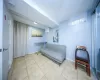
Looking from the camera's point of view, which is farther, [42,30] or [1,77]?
[42,30]

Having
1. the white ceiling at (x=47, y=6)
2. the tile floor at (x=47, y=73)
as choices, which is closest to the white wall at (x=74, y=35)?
the white ceiling at (x=47, y=6)

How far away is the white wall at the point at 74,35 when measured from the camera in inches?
79.2

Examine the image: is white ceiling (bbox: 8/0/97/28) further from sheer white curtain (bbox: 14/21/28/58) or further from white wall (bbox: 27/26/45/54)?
white wall (bbox: 27/26/45/54)

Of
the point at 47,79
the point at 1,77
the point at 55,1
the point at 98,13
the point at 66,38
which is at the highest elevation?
the point at 55,1

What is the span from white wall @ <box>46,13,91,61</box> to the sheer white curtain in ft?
8.45

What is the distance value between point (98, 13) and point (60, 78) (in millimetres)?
2386

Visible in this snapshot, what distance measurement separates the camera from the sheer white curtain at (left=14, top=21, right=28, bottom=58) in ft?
9.72

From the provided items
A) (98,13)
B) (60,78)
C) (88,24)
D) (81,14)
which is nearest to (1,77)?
(60,78)

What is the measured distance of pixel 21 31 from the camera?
318 cm

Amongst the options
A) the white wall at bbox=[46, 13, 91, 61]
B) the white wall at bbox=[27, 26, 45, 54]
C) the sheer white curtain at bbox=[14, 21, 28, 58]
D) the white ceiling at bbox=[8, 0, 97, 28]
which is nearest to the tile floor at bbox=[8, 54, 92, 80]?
the white wall at bbox=[46, 13, 91, 61]

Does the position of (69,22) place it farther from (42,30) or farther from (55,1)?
(42,30)

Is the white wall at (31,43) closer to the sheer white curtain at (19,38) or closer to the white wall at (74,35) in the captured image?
the sheer white curtain at (19,38)

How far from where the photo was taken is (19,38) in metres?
3.09

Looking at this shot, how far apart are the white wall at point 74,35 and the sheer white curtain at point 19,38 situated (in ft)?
8.45
